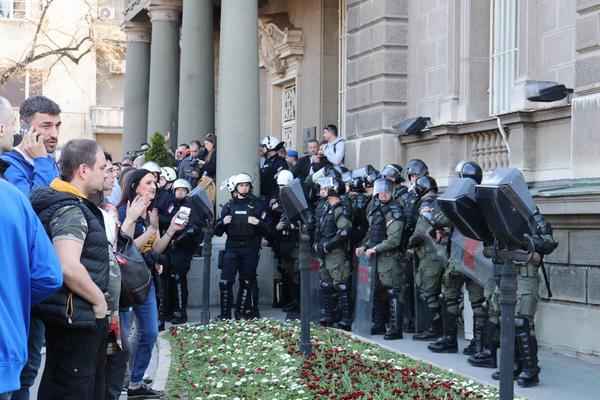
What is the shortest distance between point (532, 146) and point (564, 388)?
4079 millimetres

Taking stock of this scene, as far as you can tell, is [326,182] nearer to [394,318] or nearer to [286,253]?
[394,318]

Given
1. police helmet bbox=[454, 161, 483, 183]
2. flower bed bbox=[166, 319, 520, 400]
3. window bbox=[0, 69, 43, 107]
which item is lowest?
flower bed bbox=[166, 319, 520, 400]

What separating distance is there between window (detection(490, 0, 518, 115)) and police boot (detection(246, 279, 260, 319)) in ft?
13.2

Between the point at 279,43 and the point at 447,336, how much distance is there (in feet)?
44.8

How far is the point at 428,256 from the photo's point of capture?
12.1 meters

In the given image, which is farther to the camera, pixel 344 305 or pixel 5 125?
pixel 344 305

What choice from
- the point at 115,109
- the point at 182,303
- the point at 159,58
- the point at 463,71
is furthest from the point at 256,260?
the point at 115,109

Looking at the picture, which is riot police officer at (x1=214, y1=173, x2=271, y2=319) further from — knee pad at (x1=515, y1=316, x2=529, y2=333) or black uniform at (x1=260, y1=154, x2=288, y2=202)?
knee pad at (x1=515, y1=316, x2=529, y2=333)

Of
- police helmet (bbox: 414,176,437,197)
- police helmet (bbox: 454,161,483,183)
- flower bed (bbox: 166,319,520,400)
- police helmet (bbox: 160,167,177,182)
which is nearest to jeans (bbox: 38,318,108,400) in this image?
flower bed (bbox: 166,319,520,400)

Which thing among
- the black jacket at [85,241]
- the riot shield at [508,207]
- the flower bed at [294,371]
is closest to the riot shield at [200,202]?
the flower bed at [294,371]

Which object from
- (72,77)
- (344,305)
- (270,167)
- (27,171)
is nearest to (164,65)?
(270,167)

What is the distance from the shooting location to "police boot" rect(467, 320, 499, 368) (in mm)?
10375

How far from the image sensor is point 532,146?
1278 cm

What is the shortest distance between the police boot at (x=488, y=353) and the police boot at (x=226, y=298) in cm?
492
